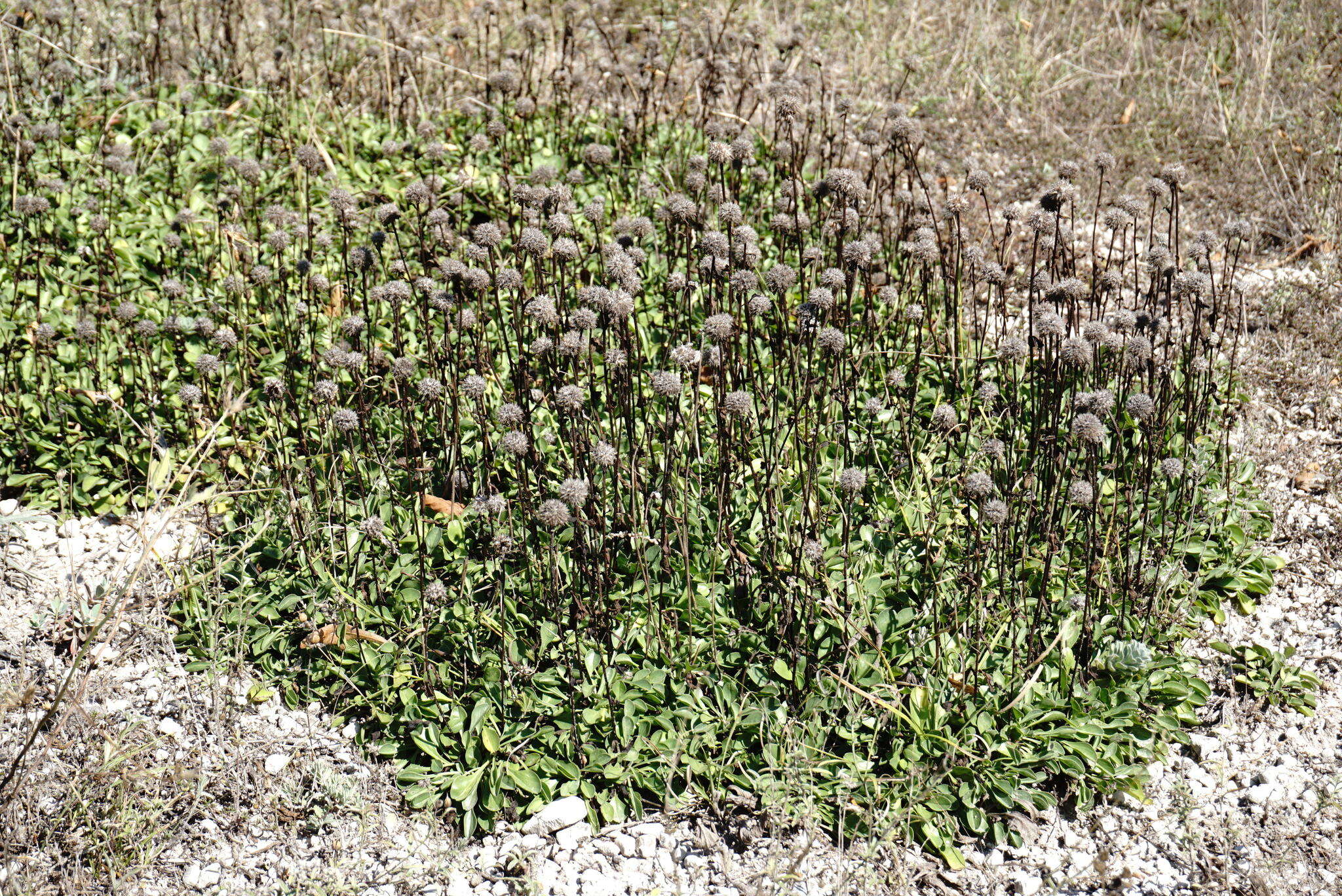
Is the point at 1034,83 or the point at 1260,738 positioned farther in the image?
the point at 1034,83

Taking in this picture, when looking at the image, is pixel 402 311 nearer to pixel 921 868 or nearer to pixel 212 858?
pixel 212 858

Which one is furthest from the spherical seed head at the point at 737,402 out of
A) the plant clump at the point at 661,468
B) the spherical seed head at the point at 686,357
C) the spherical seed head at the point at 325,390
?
the spherical seed head at the point at 325,390

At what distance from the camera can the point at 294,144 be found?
627 cm

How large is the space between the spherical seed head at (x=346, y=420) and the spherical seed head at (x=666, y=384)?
1.13 m

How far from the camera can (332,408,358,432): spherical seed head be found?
3.84m

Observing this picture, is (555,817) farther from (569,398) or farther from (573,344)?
(573,344)

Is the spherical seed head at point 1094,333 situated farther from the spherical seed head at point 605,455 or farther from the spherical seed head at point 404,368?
the spherical seed head at point 404,368

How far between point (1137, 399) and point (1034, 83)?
198 inches

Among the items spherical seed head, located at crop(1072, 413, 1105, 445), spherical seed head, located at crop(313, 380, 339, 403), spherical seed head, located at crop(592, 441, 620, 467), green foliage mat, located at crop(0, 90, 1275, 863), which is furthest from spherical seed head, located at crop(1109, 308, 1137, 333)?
spherical seed head, located at crop(313, 380, 339, 403)

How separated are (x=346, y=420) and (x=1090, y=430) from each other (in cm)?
259

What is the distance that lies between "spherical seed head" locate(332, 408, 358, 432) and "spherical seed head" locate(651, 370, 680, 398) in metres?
1.13

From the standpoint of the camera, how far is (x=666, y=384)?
11.8 feet

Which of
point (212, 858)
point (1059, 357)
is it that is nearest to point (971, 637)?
point (1059, 357)

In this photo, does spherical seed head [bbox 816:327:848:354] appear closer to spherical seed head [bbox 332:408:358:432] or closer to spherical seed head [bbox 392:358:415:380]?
spherical seed head [bbox 392:358:415:380]
